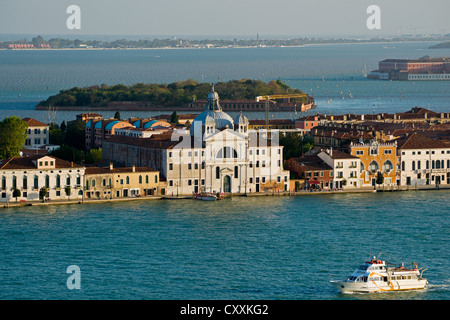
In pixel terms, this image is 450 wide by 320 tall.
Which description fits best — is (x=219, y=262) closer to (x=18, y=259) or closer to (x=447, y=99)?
(x=18, y=259)

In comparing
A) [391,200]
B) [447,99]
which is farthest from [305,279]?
[447,99]

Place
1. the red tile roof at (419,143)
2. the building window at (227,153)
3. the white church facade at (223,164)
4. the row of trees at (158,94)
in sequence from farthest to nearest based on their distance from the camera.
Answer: the row of trees at (158,94) < the red tile roof at (419,143) < the building window at (227,153) < the white church facade at (223,164)

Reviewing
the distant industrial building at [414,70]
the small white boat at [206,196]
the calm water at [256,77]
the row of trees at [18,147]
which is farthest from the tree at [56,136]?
the distant industrial building at [414,70]

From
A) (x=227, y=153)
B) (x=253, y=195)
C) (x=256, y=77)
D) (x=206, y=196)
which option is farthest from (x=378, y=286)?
(x=256, y=77)

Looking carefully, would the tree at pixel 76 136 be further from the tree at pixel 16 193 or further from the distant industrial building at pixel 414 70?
the distant industrial building at pixel 414 70

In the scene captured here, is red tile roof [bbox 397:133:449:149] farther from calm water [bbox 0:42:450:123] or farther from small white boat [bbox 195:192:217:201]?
calm water [bbox 0:42:450:123]

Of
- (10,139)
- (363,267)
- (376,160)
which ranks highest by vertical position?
(10,139)

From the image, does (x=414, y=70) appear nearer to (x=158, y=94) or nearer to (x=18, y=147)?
(x=158, y=94)
